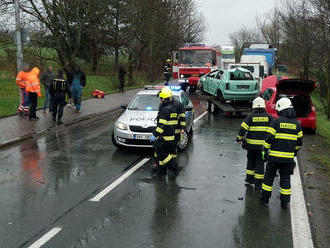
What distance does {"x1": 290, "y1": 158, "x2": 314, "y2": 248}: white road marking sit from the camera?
4.93 m

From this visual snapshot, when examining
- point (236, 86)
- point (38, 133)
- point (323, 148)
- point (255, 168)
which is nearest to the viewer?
point (255, 168)

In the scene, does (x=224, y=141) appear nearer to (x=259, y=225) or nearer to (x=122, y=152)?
(x=122, y=152)

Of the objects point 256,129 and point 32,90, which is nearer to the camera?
point 256,129

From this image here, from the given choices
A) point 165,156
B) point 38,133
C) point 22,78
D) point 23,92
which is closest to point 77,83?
point 23,92


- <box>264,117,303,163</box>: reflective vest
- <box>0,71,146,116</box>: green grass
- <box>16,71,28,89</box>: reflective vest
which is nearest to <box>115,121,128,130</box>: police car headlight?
<box>264,117,303,163</box>: reflective vest

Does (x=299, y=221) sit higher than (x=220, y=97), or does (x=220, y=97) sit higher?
(x=220, y=97)

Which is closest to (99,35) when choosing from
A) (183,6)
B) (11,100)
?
(183,6)

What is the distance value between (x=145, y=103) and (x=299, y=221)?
20.4ft

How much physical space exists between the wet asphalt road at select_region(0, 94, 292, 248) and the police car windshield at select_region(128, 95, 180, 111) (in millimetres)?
1410

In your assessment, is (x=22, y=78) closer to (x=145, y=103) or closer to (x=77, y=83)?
(x=77, y=83)

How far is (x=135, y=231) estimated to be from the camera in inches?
205

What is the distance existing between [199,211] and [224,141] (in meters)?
5.67

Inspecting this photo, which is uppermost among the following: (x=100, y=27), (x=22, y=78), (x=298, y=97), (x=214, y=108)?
(x=100, y=27)

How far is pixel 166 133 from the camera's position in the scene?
746 cm
